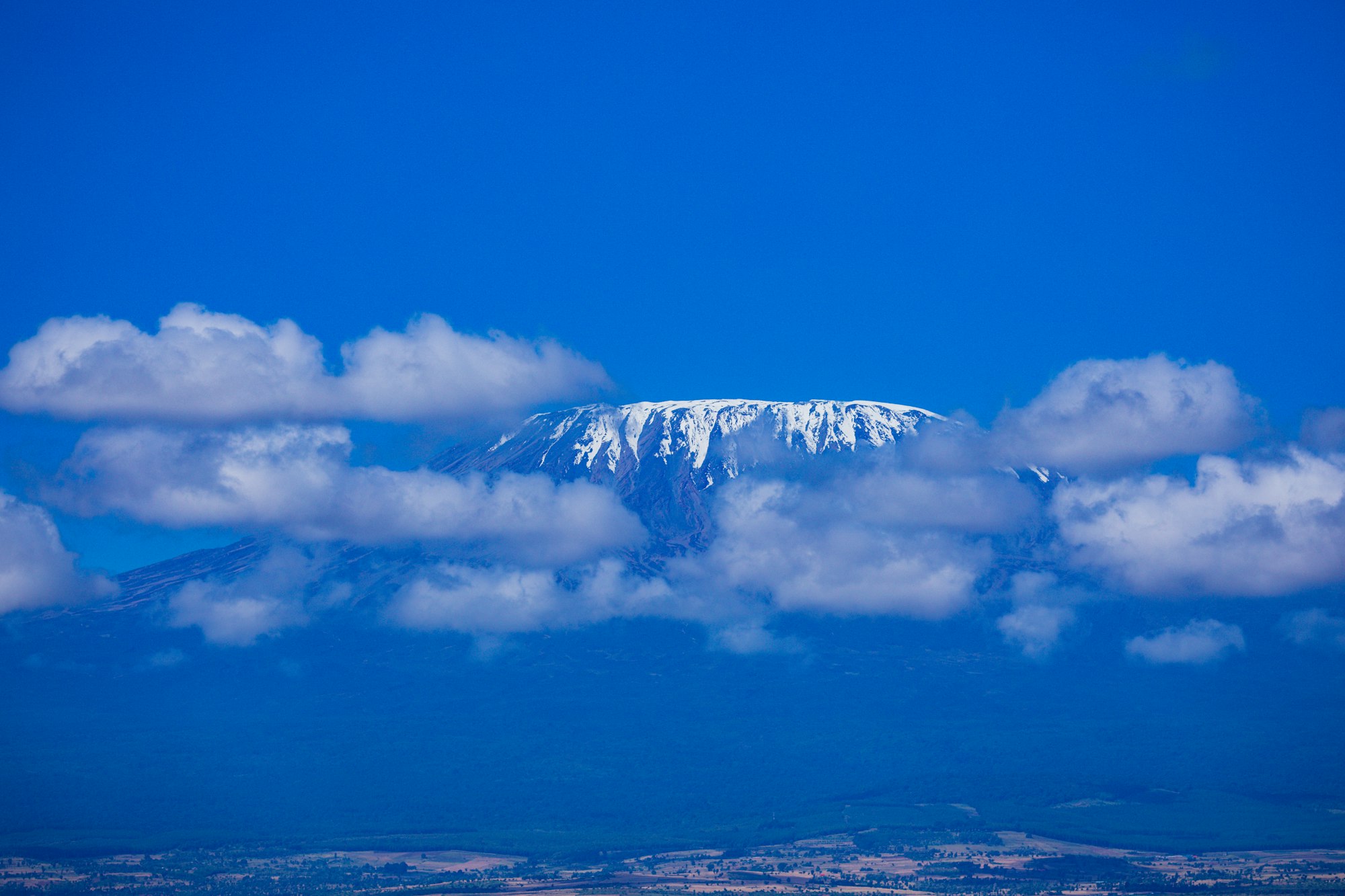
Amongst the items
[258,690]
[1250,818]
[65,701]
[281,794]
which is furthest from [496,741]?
[1250,818]

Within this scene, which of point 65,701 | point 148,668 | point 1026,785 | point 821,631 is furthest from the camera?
point 821,631

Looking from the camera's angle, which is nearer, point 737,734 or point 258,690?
point 737,734

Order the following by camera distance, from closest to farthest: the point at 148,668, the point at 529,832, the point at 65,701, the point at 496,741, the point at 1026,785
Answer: the point at 529,832
the point at 1026,785
the point at 496,741
the point at 65,701
the point at 148,668

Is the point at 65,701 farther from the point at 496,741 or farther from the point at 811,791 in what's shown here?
the point at 811,791

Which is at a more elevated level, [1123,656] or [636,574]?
[636,574]

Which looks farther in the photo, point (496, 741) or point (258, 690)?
point (258, 690)

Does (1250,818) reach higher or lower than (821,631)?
lower

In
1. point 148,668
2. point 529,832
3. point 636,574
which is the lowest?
point 529,832

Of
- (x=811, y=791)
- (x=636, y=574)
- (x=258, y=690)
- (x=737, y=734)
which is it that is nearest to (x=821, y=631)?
(x=636, y=574)

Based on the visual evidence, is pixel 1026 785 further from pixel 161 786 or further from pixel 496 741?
pixel 161 786

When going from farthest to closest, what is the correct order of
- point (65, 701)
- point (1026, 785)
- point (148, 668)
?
point (148, 668)
point (65, 701)
point (1026, 785)
